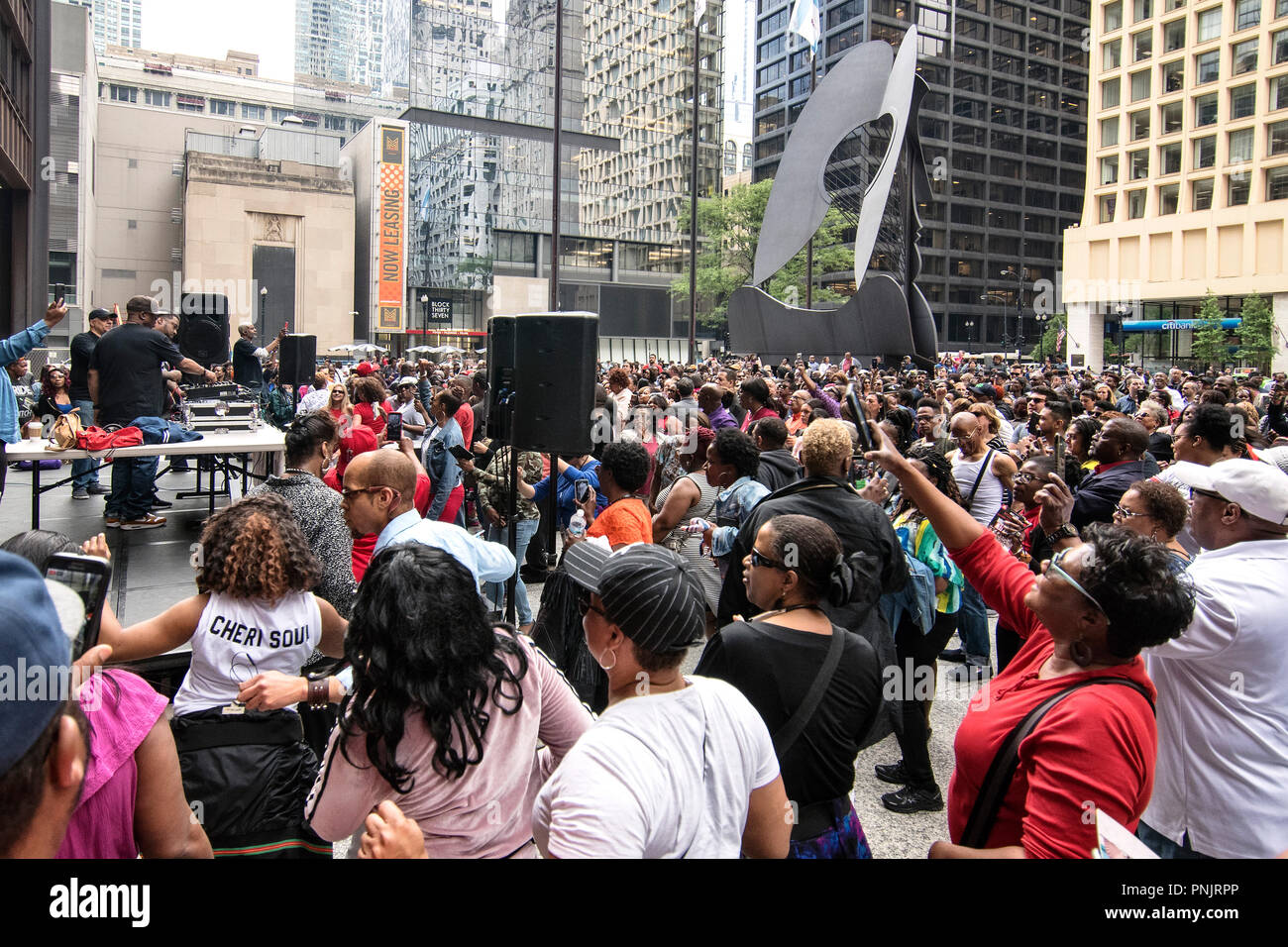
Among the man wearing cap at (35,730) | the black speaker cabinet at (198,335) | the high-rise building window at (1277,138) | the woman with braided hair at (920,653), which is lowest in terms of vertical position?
the woman with braided hair at (920,653)

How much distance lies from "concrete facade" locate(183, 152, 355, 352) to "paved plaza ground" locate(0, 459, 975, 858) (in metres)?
55.1

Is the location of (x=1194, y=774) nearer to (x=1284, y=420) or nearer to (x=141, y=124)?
(x=1284, y=420)

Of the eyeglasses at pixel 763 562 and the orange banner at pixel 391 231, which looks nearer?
the eyeglasses at pixel 763 562

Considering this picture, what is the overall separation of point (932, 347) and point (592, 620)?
25703mm

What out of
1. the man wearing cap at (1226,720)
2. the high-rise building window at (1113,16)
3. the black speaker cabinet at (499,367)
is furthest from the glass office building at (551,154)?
the man wearing cap at (1226,720)

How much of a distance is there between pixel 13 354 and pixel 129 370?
1.26m

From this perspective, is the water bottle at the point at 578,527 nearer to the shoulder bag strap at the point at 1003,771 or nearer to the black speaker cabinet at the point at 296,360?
the shoulder bag strap at the point at 1003,771

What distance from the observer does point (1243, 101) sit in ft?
182

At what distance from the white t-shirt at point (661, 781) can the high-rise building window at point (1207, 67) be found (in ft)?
230

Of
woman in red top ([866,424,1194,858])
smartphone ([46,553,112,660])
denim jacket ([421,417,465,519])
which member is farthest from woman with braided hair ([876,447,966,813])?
denim jacket ([421,417,465,519])

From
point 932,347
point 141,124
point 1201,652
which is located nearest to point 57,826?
point 1201,652

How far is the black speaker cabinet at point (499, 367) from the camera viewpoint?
6.37 meters

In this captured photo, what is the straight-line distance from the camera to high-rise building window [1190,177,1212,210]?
57.6 metres
